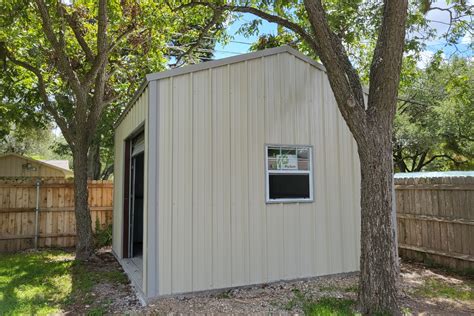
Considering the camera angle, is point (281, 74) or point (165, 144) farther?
point (281, 74)

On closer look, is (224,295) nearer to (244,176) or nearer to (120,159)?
(244,176)

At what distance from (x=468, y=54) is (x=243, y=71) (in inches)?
154

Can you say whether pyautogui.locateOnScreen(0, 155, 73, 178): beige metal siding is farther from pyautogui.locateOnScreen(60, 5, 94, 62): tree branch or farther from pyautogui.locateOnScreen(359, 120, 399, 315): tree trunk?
pyautogui.locateOnScreen(359, 120, 399, 315): tree trunk

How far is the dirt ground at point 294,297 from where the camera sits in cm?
421

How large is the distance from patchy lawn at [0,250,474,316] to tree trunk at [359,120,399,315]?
0.33 m

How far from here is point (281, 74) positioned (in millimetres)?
5535

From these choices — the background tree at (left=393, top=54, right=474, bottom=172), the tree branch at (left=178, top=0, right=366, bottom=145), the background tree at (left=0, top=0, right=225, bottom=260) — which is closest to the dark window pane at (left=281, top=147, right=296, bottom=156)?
the tree branch at (left=178, top=0, right=366, bottom=145)

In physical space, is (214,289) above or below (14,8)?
below

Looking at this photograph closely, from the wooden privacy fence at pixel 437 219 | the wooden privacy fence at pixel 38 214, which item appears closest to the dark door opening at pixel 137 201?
the wooden privacy fence at pixel 38 214

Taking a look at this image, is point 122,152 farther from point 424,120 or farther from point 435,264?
point 424,120

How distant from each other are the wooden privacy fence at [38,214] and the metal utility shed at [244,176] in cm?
378

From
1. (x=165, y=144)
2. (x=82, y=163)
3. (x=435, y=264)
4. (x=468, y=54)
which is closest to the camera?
(x=165, y=144)

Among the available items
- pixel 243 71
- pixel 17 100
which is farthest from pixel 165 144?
pixel 17 100

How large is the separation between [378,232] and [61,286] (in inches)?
181
